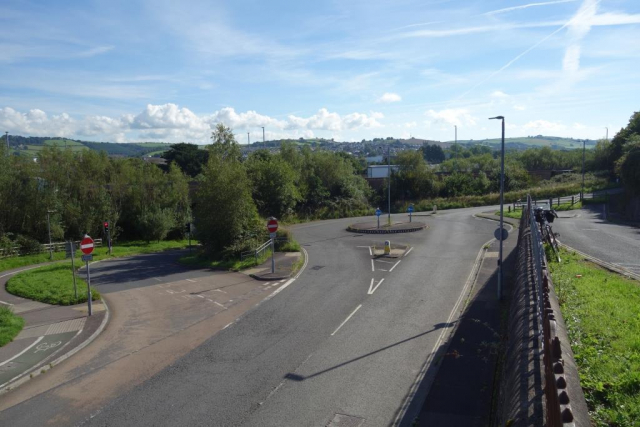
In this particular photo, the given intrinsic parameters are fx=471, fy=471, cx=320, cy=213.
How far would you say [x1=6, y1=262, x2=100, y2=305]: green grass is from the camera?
18.8 meters

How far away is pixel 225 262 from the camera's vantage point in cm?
2531

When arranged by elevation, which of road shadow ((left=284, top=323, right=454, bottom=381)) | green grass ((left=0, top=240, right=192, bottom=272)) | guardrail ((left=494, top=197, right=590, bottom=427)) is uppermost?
guardrail ((left=494, top=197, right=590, bottom=427))

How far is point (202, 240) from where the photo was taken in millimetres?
26922

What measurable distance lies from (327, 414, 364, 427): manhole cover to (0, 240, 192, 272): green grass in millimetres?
26059

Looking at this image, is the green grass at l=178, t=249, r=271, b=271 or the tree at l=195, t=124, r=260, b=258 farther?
the tree at l=195, t=124, r=260, b=258

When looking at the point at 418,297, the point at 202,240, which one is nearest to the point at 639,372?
the point at 418,297

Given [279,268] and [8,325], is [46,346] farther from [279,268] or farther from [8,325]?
[279,268]

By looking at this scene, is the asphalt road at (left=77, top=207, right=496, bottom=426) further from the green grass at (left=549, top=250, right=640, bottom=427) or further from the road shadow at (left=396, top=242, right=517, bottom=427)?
the green grass at (left=549, top=250, right=640, bottom=427)

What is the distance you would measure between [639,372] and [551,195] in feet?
177

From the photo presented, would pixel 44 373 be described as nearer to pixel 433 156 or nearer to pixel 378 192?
pixel 378 192

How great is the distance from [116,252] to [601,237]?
3119cm

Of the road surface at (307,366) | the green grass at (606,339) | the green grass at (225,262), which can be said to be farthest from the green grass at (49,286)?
the green grass at (606,339)

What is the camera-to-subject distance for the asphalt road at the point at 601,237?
814 inches

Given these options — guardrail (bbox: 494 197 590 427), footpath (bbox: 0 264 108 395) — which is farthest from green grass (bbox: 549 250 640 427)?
footpath (bbox: 0 264 108 395)
